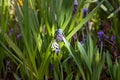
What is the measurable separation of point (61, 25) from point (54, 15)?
0.20 ft

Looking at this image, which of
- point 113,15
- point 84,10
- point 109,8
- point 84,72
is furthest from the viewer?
point 109,8

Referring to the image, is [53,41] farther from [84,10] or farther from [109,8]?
[109,8]

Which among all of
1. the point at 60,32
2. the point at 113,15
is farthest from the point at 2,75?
the point at 113,15

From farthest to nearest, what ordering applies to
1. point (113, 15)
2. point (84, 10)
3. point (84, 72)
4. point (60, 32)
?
point (113, 15)
point (84, 10)
point (84, 72)
point (60, 32)

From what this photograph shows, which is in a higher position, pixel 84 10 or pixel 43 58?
pixel 84 10

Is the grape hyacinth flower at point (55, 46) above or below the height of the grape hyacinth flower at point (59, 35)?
below

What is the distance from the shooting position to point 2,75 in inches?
61.2

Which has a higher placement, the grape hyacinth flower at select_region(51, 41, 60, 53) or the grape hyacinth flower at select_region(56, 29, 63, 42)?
the grape hyacinth flower at select_region(56, 29, 63, 42)

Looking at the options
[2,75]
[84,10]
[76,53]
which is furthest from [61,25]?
[2,75]

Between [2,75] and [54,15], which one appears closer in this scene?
[54,15]

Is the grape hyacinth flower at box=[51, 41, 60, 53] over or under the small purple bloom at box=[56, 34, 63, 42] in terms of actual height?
under

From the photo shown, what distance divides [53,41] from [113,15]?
1.99 ft

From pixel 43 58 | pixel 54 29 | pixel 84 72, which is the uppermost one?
pixel 54 29

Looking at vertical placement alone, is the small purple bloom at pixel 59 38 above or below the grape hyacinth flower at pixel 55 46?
above
